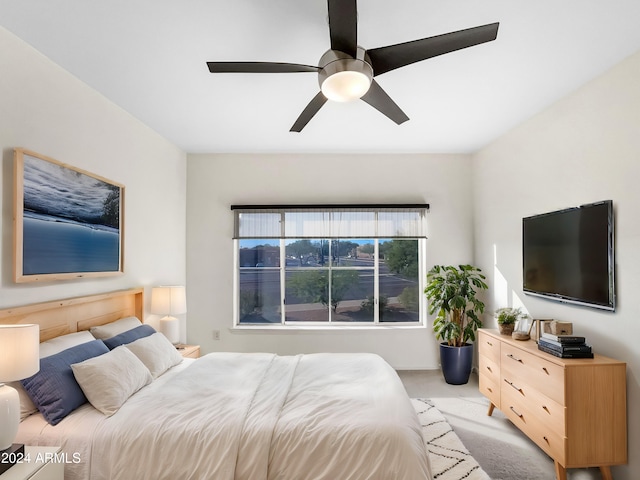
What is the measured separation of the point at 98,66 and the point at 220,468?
2555mm

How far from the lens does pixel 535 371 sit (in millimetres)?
2775

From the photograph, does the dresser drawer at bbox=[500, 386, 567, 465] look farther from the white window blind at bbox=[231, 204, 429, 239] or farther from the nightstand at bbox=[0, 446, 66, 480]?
the nightstand at bbox=[0, 446, 66, 480]

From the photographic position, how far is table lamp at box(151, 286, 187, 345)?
3.77m

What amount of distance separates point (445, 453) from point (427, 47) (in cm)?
266

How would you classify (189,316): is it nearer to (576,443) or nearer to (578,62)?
(576,443)

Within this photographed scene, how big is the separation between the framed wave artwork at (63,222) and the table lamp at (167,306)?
543mm

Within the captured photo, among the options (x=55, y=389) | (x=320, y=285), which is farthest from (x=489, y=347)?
(x=55, y=389)

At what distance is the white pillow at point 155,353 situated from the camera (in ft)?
9.36

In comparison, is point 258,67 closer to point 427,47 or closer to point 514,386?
point 427,47

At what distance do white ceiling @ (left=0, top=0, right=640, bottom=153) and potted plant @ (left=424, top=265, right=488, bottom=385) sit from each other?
1.65 meters

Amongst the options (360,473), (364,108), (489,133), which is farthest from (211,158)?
(360,473)

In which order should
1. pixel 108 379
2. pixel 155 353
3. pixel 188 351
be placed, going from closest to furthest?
pixel 108 379
pixel 155 353
pixel 188 351

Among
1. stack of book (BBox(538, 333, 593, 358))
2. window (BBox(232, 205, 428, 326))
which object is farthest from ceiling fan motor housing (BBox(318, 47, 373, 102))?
window (BBox(232, 205, 428, 326))

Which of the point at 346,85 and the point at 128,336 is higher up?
the point at 346,85
